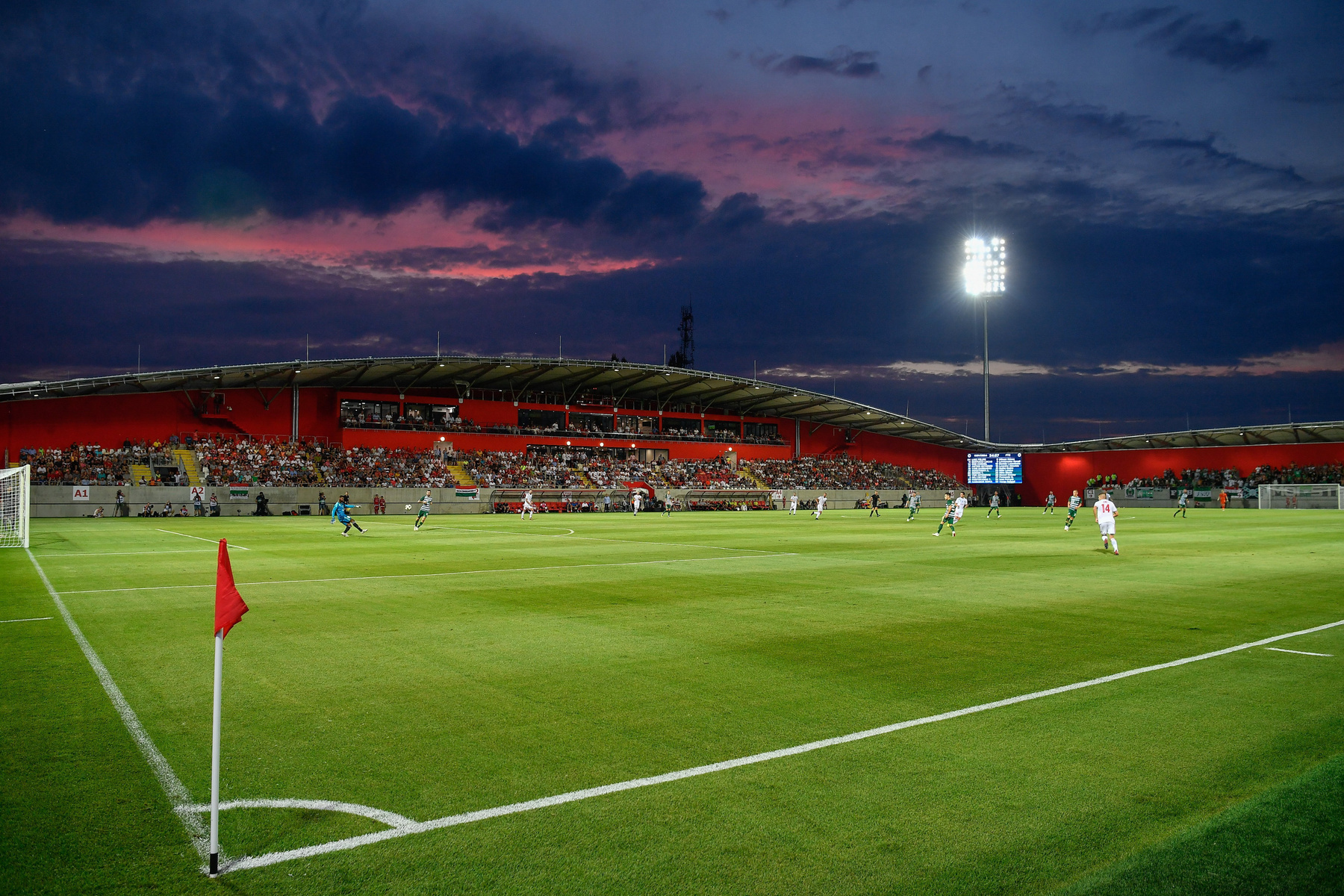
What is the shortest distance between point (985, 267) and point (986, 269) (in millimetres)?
187

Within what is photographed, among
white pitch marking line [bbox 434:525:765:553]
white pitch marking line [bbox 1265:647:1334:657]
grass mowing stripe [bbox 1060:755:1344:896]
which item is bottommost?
white pitch marking line [bbox 1265:647:1334:657]

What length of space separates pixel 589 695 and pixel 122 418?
60713mm

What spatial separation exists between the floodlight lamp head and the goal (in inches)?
1169

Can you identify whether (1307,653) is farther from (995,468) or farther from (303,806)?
(995,468)

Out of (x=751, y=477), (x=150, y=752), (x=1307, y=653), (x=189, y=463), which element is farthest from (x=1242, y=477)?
(x=150, y=752)

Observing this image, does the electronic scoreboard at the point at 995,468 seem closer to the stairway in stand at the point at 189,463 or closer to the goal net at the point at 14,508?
the stairway in stand at the point at 189,463

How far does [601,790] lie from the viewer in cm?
529

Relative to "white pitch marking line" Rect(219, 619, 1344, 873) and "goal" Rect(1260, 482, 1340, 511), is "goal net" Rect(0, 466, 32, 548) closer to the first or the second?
"white pitch marking line" Rect(219, 619, 1344, 873)

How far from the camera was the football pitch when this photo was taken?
4281 mm

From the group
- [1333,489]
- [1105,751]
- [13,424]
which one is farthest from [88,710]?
[1333,489]

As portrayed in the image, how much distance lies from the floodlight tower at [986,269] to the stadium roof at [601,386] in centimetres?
1871

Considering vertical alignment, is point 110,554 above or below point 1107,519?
below

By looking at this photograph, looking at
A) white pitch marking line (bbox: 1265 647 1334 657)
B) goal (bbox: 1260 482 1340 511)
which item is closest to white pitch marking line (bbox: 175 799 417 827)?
white pitch marking line (bbox: 1265 647 1334 657)

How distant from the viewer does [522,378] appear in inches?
2813
